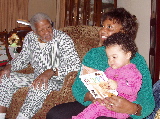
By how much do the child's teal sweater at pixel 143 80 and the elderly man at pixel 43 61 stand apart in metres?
0.53

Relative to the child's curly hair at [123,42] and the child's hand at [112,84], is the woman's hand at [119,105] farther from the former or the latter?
the child's curly hair at [123,42]

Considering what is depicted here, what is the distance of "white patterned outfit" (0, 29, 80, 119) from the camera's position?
198 cm

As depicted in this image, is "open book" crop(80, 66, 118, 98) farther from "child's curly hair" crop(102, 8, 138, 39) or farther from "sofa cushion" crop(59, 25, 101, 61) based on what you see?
"sofa cushion" crop(59, 25, 101, 61)

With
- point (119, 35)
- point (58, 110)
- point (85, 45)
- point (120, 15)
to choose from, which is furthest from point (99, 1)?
point (58, 110)

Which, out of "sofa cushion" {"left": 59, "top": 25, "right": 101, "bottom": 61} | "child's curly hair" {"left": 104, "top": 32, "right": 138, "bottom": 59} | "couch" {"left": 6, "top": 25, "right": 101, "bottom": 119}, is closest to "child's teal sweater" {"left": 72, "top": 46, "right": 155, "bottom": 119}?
"child's curly hair" {"left": 104, "top": 32, "right": 138, "bottom": 59}

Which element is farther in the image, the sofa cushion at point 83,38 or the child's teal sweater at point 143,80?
the sofa cushion at point 83,38

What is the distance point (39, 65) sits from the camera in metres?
2.33

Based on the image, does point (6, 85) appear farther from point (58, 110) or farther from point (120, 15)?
point (120, 15)

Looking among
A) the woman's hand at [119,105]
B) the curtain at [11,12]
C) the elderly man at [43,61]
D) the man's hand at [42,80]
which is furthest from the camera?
the curtain at [11,12]

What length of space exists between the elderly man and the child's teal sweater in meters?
0.53

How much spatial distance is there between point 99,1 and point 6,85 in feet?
7.50

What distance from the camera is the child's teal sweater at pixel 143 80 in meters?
1.36

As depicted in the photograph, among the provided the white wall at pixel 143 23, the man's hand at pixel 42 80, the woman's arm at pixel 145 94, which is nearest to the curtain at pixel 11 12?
the white wall at pixel 143 23

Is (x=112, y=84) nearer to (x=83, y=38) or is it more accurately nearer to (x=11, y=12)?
(x=83, y=38)
